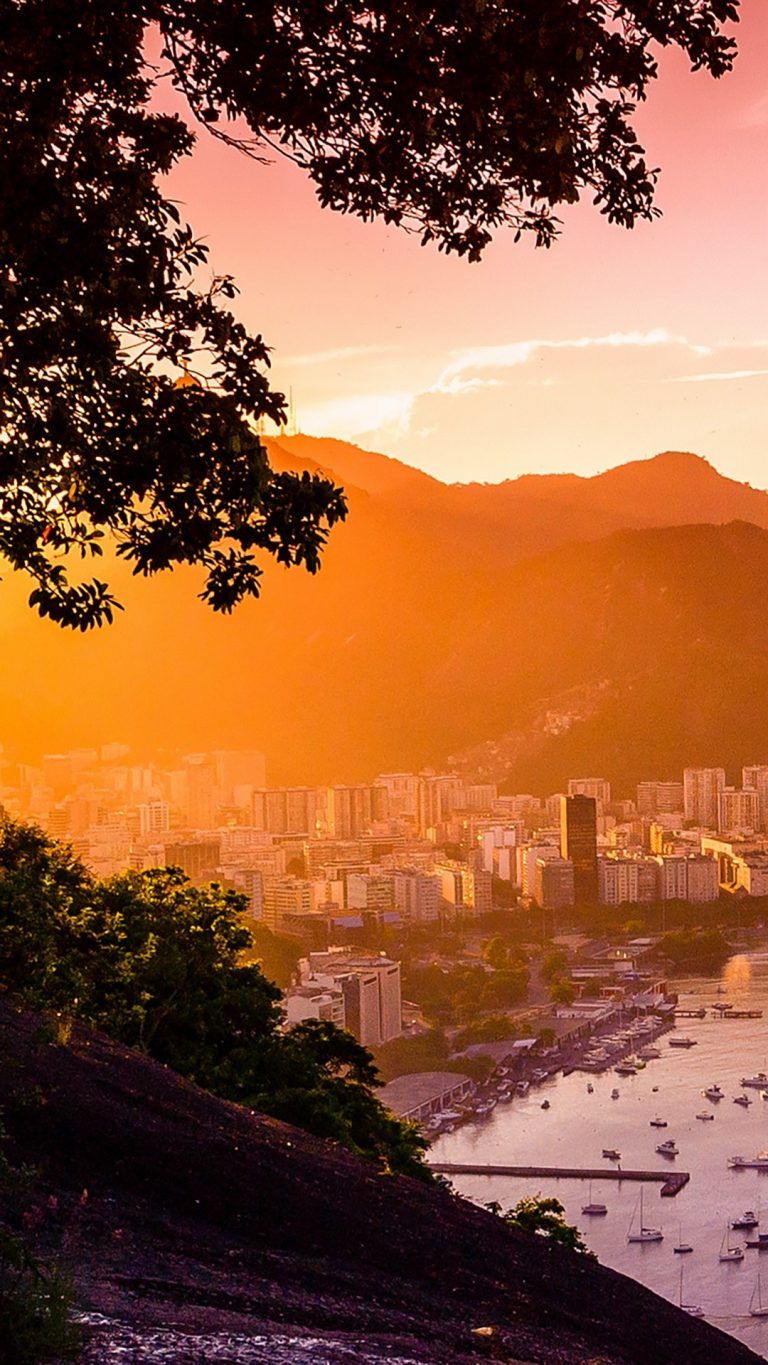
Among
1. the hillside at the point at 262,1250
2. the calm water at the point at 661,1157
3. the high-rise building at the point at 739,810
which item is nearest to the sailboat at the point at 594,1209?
the calm water at the point at 661,1157

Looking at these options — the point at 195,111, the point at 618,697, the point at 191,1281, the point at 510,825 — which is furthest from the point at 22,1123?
the point at 618,697

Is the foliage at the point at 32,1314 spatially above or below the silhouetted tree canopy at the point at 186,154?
below

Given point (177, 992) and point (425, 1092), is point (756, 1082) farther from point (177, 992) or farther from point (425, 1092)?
point (177, 992)

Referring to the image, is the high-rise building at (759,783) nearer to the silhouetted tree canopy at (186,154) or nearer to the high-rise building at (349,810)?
the high-rise building at (349,810)

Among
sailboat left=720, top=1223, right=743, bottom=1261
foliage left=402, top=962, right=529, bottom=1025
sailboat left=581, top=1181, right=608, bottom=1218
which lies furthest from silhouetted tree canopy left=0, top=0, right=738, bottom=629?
foliage left=402, top=962, right=529, bottom=1025

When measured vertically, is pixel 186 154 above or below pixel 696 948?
above

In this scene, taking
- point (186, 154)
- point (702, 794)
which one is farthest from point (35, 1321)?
point (702, 794)
